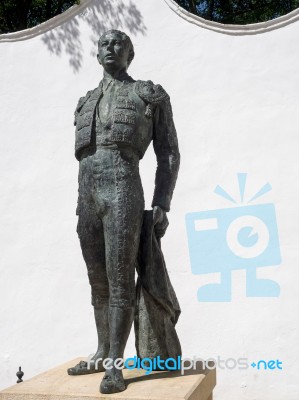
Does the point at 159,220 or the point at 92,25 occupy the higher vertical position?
the point at 92,25

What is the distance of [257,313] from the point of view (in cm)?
591

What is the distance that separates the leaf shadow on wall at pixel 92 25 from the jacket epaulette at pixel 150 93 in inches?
139

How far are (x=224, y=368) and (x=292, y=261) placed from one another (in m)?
1.37

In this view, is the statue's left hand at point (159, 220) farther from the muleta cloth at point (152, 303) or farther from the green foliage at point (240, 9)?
the green foliage at point (240, 9)

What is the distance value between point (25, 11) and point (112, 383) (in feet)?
34.2

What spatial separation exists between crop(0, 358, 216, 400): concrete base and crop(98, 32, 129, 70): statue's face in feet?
6.13

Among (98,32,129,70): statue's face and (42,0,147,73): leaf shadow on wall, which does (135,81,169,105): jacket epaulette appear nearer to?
(98,32,129,70): statue's face

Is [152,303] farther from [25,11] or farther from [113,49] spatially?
[25,11]

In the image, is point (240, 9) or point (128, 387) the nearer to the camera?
point (128, 387)

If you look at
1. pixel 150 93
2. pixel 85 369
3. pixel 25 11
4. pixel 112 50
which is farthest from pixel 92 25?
pixel 25 11

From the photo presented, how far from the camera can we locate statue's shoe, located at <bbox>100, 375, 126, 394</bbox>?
9.23 feet

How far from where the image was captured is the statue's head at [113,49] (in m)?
3.35

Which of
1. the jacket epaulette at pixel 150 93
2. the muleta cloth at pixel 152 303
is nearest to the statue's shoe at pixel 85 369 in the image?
the muleta cloth at pixel 152 303

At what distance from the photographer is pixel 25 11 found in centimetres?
1170
